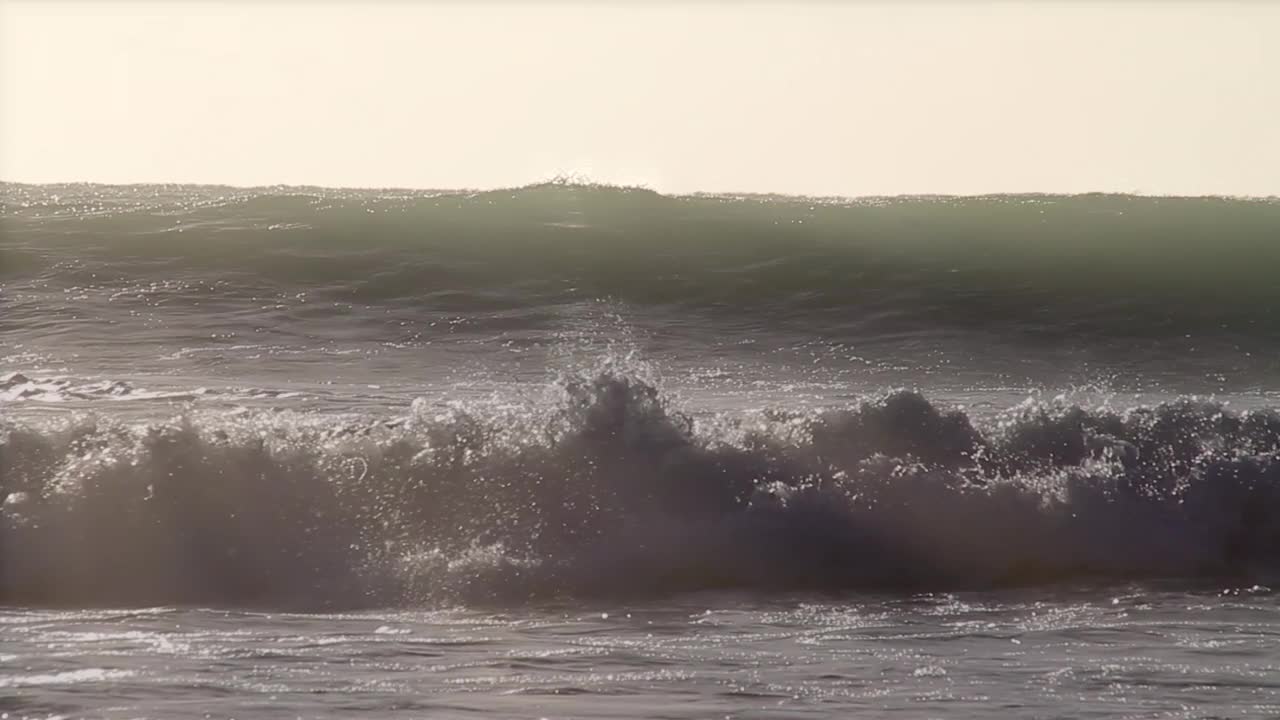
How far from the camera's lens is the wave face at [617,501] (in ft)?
27.0

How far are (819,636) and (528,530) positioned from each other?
2294 millimetres

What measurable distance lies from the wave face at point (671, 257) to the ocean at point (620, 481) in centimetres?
8

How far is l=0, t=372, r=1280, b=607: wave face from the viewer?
27.0 feet

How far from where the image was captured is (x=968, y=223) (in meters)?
20.0

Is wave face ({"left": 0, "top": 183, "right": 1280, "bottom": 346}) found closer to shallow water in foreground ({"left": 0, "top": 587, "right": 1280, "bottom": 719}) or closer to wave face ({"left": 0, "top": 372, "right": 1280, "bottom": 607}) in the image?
wave face ({"left": 0, "top": 372, "right": 1280, "bottom": 607})

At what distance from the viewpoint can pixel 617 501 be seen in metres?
9.03

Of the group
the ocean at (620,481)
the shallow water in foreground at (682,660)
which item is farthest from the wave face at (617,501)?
the shallow water in foreground at (682,660)

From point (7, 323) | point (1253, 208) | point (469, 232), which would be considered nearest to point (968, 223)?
point (1253, 208)

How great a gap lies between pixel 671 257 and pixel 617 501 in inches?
340

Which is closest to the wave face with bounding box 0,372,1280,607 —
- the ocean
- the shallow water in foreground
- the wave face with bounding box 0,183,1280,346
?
the ocean

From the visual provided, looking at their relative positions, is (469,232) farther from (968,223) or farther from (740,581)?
(740,581)

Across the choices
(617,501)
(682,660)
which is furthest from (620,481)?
(682,660)

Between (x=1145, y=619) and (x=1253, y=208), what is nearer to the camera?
(x=1145, y=619)

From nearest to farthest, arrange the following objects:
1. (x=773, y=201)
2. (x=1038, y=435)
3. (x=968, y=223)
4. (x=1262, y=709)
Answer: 1. (x=1262, y=709)
2. (x=1038, y=435)
3. (x=968, y=223)
4. (x=773, y=201)
